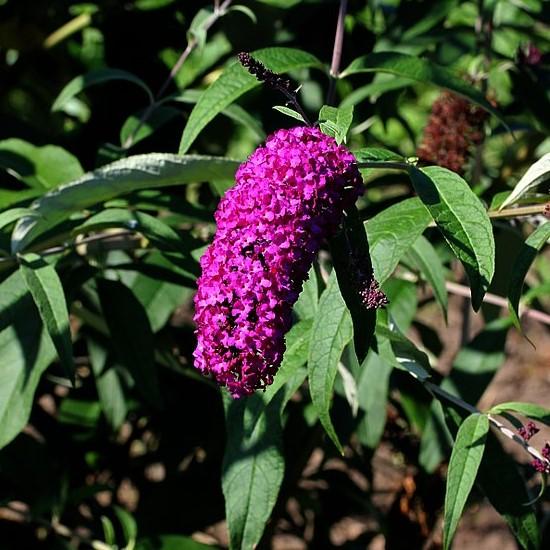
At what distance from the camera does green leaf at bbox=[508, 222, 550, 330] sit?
1.15m

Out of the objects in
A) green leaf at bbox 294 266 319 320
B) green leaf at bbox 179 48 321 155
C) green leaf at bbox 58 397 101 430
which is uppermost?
green leaf at bbox 179 48 321 155

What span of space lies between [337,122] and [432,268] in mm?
423

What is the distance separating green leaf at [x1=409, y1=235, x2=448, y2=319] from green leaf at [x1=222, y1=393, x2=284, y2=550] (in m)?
0.28

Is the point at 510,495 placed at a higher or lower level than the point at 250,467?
lower

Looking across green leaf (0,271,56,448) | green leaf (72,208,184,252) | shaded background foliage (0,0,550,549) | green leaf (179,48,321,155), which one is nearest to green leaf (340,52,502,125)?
green leaf (179,48,321,155)

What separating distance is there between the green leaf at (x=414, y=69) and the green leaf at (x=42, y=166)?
0.54 metres

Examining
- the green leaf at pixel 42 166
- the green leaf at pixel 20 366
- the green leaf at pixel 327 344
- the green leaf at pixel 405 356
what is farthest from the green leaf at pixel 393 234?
the green leaf at pixel 42 166

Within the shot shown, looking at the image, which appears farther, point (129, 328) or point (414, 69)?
point (129, 328)

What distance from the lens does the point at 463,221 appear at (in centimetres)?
108

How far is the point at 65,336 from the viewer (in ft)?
4.25

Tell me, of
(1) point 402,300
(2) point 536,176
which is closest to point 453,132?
(1) point 402,300

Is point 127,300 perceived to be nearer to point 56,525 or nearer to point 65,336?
point 65,336

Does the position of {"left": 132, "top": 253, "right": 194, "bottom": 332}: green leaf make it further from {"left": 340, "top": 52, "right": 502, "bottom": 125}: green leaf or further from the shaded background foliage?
{"left": 340, "top": 52, "right": 502, "bottom": 125}: green leaf

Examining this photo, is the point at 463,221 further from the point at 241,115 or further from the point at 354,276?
the point at 241,115
